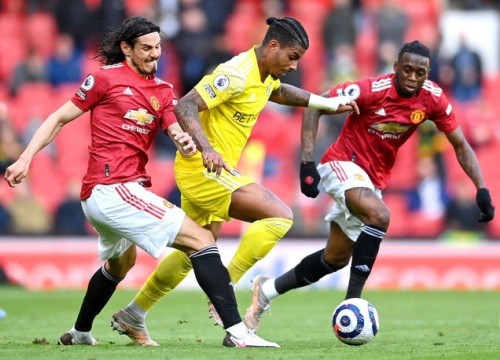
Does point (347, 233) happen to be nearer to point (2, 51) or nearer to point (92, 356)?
point (92, 356)

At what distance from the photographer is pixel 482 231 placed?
1692cm

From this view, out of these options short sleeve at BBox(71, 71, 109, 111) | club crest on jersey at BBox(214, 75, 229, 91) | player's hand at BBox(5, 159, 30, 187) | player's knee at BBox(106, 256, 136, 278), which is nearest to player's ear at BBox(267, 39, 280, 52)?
club crest on jersey at BBox(214, 75, 229, 91)

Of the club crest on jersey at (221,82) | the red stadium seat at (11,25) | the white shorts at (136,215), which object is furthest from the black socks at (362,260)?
the red stadium seat at (11,25)

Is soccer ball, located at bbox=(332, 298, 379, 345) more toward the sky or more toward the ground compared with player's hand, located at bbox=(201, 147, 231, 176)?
more toward the ground

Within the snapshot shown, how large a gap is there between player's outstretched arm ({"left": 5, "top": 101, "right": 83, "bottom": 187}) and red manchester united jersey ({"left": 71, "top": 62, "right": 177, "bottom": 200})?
94 millimetres

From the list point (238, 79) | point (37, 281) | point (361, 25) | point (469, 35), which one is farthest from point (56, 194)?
point (238, 79)

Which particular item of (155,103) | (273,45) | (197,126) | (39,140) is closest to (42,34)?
(273,45)

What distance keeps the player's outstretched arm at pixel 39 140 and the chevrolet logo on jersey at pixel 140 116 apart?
0.34m

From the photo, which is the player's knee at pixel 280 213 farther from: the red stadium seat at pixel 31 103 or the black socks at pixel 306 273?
the red stadium seat at pixel 31 103

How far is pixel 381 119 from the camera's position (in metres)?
9.02

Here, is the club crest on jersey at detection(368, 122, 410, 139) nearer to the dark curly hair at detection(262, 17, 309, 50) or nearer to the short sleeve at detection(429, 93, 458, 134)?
the short sleeve at detection(429, 93, 458, 134)

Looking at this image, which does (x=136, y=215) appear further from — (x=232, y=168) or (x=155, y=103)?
(x=232, y=168)

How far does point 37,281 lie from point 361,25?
734 centimetres

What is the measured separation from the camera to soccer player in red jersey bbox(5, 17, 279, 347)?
22.8ft
